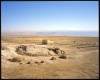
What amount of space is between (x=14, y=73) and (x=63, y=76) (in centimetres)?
265

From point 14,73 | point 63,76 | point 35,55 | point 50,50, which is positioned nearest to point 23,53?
point 35,55

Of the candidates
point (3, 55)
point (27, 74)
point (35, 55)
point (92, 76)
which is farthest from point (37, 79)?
point (35, 55)

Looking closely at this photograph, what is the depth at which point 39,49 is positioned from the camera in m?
18.2

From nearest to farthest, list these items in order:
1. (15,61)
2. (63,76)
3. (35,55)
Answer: (63,76), (15,61), (35,55)

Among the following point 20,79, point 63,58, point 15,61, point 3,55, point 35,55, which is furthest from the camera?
point 35,55

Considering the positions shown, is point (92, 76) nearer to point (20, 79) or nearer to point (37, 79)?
point (37, 79)

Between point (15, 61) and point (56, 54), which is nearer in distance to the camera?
point (15, 61)

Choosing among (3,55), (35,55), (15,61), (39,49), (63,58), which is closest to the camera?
(15,61)

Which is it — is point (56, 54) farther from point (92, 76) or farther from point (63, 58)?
point (92, 76)

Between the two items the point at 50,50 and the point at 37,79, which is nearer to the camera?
the point at 37,79

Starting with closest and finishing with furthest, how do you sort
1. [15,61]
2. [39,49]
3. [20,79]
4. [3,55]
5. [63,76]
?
[20,79], [63,76], [15,61], [3,55], [39,49]

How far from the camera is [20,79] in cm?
837

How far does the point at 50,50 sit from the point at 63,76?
9652 millimetres

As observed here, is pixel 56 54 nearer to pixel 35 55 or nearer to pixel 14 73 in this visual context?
pixel 35 55
